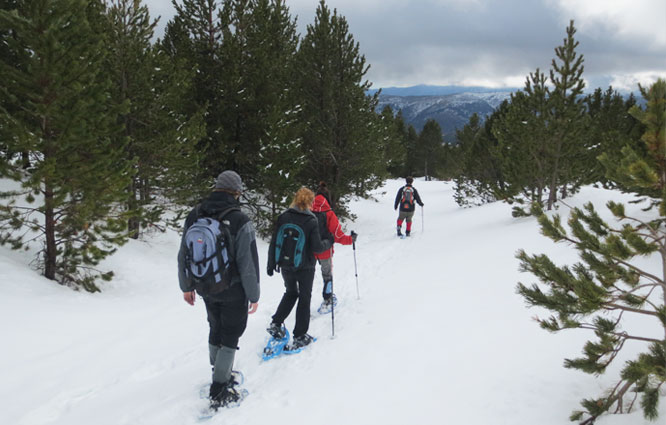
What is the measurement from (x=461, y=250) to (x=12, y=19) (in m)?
10.3

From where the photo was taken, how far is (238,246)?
3.52 m

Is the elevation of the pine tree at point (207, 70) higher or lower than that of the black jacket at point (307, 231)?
higher

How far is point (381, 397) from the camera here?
12.1 ft

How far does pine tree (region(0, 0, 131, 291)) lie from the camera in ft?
19.5

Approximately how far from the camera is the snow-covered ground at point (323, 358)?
352 cm

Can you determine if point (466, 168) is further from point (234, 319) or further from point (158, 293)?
point (234, 319)

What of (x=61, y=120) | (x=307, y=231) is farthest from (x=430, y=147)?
(x=307, y=231)

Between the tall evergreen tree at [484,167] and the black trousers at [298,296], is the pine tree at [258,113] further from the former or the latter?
the tall evergreen tree at [484,167]

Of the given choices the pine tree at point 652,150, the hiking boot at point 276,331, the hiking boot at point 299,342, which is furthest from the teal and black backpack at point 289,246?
the pine tree at point 652,150

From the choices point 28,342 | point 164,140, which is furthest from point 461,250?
point 28,342

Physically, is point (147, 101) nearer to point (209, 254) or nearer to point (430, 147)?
point (209, 254)

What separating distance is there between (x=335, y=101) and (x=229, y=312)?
1252 cm

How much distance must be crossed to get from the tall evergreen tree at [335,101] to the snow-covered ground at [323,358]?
7.80 meters

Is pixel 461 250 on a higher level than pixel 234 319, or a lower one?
lower
